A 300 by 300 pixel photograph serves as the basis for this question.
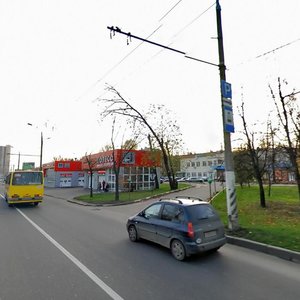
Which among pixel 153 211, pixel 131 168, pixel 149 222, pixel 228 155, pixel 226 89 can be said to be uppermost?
pixel 226 89

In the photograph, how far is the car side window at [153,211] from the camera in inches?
306

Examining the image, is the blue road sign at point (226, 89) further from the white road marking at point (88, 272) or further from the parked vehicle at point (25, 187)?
the parked vehicle at point (25, 187)

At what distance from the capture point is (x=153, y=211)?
7957mm

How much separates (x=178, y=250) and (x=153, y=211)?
5.28 ft

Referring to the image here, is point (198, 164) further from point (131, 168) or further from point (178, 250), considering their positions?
point (178, 250)

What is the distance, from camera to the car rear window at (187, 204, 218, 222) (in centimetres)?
676

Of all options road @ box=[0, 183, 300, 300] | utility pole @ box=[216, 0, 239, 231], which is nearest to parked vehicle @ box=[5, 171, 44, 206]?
road @ box=[0, 183, 300, 300]

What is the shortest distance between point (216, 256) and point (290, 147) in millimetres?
10189

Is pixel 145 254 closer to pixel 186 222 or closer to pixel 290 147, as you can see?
pixel 186 222

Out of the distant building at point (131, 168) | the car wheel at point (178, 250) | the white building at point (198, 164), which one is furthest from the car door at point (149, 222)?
the white building at point (198, 164)

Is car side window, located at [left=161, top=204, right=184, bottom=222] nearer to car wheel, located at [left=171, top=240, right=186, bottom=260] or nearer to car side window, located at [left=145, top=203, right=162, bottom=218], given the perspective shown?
car side window, located at [left=145, top=203, right=162, bottom=218]

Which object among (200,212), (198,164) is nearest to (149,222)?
(200,212)

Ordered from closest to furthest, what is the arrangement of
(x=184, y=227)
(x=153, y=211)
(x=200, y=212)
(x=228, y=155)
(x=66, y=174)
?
(x=184, y=227), (x=200, y=212), (x=153, y=211), (x=228, y=155), (x=66, y=174)

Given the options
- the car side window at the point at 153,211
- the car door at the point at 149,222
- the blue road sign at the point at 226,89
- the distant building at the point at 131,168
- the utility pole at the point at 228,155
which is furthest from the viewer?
the distant building at the point at 131,168
